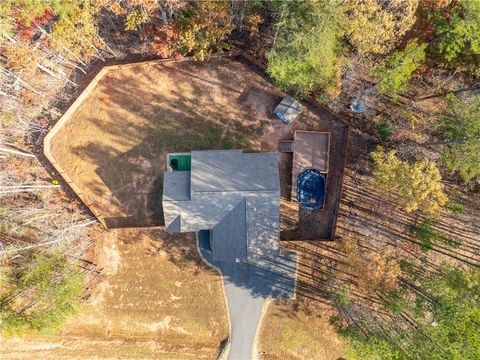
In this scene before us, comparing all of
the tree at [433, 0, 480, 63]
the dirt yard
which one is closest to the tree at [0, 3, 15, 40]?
the dirt yard

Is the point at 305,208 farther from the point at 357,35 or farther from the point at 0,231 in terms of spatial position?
the point at 0,231

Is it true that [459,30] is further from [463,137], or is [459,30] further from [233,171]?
[233,171]

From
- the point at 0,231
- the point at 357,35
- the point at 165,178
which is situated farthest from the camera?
the point at 0,231

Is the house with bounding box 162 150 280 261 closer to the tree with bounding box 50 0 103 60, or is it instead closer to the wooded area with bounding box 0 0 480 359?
the wooded area with bounding box 0 0 480 359

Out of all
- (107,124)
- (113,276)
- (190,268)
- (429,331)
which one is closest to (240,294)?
(190,268)

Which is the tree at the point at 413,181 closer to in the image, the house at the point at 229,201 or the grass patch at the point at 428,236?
the grass patch at the point at 428,236

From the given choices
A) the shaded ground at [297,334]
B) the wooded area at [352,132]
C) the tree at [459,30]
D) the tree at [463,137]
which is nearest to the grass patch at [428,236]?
the wooded area at [352,132]
